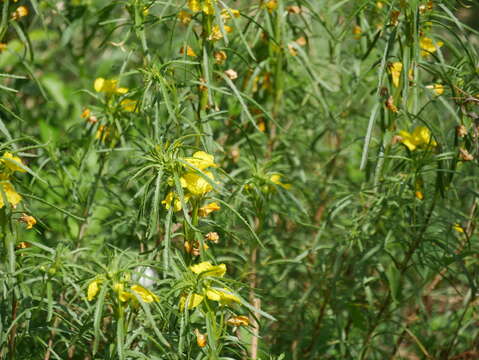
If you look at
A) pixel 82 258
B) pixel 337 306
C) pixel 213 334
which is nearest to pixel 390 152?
pixel 337 306

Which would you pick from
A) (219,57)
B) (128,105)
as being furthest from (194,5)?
(128,105)

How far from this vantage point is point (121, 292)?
4.48ft

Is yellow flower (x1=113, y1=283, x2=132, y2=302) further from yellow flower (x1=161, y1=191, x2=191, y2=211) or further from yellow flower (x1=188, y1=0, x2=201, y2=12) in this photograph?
yellow flower (x1=188, y1=0, x2=201, y2=12)

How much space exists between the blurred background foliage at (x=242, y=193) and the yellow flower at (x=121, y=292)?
0.01 meters

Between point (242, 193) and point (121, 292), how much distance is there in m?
0.65

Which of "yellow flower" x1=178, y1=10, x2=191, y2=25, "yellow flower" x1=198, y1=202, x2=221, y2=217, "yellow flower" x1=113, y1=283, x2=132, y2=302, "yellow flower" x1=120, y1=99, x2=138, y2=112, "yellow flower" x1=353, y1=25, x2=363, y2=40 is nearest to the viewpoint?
"yellow flower" x1=113, y1=283, x2=132, y2=302

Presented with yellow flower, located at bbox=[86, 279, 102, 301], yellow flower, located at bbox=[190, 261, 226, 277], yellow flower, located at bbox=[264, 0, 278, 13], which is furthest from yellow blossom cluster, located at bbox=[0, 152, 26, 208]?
yellow flower, located at bbox=[264, 0, 278, 13]

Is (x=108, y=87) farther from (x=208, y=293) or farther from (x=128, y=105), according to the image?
(x=208, y=293)

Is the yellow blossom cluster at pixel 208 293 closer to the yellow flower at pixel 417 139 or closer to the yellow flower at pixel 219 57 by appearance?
the yellow flower at pixel 219 57

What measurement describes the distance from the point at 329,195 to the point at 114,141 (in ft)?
3.48

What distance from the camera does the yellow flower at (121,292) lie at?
4.47 ft

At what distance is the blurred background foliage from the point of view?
150 centimetres

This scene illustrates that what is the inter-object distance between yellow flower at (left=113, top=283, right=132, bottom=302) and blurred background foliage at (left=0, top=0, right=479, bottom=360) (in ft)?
0.04

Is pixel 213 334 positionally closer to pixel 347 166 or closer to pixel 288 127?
pixel 288 127
